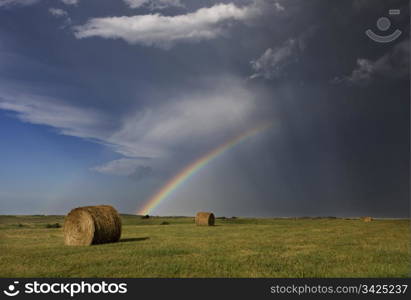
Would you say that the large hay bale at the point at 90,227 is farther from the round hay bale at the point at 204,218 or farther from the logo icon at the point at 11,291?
the round hay bale at the point at 204,218

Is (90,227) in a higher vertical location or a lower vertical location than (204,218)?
lower

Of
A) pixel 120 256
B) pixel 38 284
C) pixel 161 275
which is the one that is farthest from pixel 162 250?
pixel 38 284

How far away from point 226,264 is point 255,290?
4.34m

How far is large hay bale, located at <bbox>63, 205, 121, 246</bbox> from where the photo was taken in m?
22.7

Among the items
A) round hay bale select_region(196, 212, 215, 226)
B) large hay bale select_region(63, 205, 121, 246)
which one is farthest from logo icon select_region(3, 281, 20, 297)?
round hay bale select_region(196, 212, 215, 226)

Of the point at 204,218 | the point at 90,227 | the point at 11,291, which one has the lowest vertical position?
the point at 11,291

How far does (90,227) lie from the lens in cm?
2272

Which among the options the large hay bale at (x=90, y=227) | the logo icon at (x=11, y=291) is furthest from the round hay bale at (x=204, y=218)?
the logo icon at (x=11, y=291)

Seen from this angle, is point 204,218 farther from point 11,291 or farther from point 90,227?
point 11,291

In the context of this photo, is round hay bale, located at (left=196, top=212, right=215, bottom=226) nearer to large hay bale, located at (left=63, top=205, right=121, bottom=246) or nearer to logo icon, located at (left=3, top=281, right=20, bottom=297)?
large hay bale, located at (left=63, top=205, right=121, bottom=246)

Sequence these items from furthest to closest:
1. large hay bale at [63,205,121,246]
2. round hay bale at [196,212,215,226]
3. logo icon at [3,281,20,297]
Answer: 1. round hay bale at [196,212,215,226]
2. large hay bale at [63,205,121,246]
3. logo icon at [3,281,20,297]

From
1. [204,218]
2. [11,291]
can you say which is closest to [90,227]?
[11,291]

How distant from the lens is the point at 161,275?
11320mm

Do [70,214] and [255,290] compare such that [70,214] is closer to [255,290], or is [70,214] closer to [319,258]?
[319,258]
